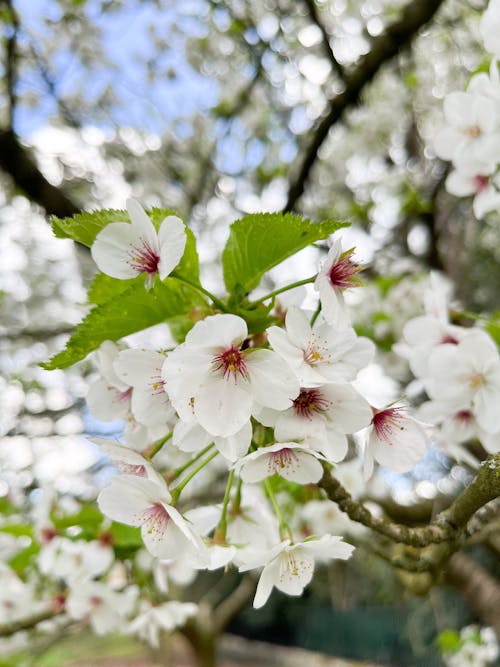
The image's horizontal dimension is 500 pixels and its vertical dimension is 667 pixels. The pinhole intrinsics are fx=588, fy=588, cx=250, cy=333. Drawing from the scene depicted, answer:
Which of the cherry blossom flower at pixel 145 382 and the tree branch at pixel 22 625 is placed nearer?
the cherry blossom flower at pixel 145 382

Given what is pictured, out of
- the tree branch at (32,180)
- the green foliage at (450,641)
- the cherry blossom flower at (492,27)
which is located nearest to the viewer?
the cherry blossom flower at (492,27)

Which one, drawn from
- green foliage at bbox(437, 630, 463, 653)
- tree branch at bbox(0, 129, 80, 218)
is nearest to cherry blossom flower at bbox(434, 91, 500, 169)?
tree branch at bbox(0, 129, 80, 218)

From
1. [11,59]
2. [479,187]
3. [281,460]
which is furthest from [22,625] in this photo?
[11,59]

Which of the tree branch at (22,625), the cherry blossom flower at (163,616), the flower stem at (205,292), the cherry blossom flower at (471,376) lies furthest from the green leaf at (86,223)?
the tree branch at (22,625)

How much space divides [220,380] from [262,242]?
0.66 feet

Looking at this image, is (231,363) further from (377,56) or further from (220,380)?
(377,56)

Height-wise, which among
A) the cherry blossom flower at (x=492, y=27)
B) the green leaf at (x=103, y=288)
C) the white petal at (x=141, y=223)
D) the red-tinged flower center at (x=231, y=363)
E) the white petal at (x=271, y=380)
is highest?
the cherry blossom flower at (x=492, y=27)

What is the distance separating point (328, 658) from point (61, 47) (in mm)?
10697

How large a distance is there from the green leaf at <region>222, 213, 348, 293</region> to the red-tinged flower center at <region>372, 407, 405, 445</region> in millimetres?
254

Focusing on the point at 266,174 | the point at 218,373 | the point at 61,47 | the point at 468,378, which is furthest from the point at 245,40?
the point at 218,373

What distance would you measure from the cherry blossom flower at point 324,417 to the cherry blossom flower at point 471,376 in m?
0.37

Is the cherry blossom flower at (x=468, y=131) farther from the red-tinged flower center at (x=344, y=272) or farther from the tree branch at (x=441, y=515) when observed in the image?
the tree branch at (x=441, y=515)

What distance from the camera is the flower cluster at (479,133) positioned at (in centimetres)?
102

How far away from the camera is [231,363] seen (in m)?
0.71
